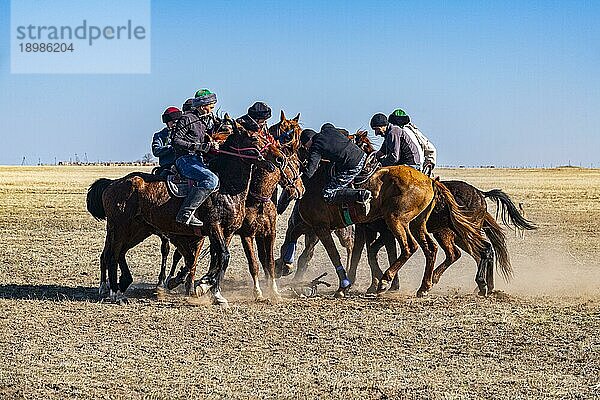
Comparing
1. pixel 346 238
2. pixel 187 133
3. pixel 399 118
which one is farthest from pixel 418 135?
pixel 187 133

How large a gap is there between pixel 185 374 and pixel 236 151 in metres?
4.18

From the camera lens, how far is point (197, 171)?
11.5m

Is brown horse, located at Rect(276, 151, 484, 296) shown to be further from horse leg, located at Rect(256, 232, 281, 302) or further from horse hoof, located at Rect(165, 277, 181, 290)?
horse hoof, located at Rect(165, 277, 181, 290)

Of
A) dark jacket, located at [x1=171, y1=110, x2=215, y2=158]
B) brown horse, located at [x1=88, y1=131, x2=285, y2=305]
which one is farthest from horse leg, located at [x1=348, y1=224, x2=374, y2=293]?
dark jacket, located at [x1=171, y1=110, x2=215, y2=158]

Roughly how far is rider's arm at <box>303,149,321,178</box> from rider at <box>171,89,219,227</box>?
124 cm

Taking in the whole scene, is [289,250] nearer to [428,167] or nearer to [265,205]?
[265,205]

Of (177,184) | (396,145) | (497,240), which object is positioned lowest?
(497,240)

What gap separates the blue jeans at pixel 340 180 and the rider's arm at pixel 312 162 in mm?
360

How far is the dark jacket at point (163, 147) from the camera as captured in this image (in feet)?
39.9

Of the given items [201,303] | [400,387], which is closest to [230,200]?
[201,303]

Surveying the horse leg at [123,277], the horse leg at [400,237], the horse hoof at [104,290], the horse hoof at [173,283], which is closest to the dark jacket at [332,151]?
the horse leg at [400,237]

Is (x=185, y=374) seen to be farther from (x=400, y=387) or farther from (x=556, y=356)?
(x=556, y=356)

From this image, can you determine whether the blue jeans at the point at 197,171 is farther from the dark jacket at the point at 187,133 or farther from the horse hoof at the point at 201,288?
the horse hoof at the point at 201,288

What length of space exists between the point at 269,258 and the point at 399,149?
2.53m
